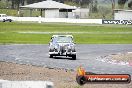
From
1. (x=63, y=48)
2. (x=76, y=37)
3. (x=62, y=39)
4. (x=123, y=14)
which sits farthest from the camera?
(x=123, y=14)

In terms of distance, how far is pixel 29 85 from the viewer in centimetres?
1158

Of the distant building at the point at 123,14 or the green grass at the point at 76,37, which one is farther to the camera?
the distant building at the point at 123,14

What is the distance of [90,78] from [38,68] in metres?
11.5

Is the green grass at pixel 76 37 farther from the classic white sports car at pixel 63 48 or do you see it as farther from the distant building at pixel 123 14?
the distant building at pixel 123 14

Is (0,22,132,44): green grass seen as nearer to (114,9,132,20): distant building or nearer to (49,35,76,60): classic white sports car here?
(49,35,76,60): classic white sports car

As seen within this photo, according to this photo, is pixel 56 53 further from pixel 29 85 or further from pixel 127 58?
pixel 29 85

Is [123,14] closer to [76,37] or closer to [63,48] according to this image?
[76,37]

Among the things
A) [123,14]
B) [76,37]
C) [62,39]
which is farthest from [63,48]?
[123,14]

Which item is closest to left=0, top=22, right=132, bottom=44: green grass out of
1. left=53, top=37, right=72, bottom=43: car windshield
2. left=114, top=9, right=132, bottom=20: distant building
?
left=53, top=37, right=72, bottom=43: car windshield

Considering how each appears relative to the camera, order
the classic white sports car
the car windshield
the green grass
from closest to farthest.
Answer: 1. the classic white sports car
2. the car windshield
3. the green grass

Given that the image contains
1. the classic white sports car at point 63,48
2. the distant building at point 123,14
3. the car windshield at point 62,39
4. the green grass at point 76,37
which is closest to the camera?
the classic white sports car at point 63,48

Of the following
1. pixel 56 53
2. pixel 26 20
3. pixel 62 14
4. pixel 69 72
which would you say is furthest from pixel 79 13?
pixel 69 72

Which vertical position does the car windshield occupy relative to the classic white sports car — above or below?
above

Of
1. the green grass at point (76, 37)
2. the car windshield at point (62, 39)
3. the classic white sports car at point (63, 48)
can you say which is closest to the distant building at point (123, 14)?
the green grass at point (76, 37)
